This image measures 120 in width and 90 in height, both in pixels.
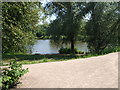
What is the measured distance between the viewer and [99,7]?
16312 mm

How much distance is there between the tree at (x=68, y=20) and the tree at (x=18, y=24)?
12.9 metres

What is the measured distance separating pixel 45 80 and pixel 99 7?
13595mm

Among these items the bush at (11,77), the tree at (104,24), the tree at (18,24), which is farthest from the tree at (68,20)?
the bush at (11,77)

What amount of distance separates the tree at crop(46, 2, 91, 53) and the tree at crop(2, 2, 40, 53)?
1294cm

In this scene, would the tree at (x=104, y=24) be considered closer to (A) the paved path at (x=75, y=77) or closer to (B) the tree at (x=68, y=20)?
(B) the tree at (x=68, y=20)

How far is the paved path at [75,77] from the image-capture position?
13.4 feet

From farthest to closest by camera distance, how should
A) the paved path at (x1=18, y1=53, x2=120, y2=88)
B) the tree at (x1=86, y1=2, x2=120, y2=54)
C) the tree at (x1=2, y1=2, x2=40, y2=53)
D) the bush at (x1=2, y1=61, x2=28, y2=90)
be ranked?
the tree at (x1=86, y1=2, x2=120, y2=54), the tree at (x1=2, y1=2, x2=40, y2=53), the paved path at (x1=18, y1=53, x2=120, y2=88), the bush at (x1=2, y1=61, x2=28, y2=90)

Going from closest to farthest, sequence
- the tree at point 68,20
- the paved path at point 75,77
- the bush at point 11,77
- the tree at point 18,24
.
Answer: the bush at point 11,77, the paved path at point 75,77, the tree at point 18,24, the tree at point 68,20

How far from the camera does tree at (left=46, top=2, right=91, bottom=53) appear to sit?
59.4 ft

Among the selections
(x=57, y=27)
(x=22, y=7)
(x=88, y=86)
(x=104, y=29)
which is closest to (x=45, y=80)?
(x=88, y=86)

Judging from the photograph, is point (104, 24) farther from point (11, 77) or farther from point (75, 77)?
point (11, 77)

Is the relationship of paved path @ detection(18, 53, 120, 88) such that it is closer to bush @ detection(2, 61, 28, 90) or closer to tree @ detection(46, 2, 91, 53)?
bush @ detection(2, 61, 28, 90)

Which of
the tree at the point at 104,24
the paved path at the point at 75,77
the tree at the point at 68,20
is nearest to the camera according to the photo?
the paved path at the point at 75,77

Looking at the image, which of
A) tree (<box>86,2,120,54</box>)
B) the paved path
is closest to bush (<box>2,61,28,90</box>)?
the paved path
